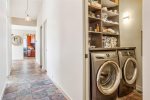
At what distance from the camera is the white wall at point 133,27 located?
303 cm

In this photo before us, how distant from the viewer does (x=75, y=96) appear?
7.45 feet

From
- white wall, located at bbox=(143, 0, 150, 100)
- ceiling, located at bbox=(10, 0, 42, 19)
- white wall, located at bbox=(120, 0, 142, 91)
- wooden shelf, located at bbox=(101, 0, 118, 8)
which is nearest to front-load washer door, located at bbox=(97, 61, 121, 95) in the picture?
Result: white wall, located at bbox=(120, 0, 142, 91)

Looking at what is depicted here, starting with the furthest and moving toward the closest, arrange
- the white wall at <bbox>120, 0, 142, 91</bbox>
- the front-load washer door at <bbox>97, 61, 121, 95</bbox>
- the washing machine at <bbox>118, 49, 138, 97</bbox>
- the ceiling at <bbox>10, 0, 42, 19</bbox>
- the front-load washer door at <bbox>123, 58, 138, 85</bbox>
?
1. the ceiling at <bbox>10, 0, 42, 19</bbox>
2. the white wall at <bbox>120, 0, 142, 91</bbox>
3. the front-load washer door at <bbox>123, 58, 138, 85</bbox>
4. the washing machine at <bbox>118, 49, 138, 97</bbox>
5. the front-load washer door at <bbox>97, 61, 121, 95</bbox>

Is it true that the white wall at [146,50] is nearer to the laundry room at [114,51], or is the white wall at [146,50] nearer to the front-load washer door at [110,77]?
the laundry room at [114,51]

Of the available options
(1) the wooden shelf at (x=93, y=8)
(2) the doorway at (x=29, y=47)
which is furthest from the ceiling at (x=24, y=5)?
(2) the doorway at (x=29, y=47)

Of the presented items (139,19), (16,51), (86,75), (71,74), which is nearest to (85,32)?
(86,75)

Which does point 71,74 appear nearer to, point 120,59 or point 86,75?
point 86,75

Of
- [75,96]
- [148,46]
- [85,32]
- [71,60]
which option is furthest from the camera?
[71,60]

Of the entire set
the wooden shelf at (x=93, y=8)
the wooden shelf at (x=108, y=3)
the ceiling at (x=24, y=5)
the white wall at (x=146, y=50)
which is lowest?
the white wall at (x=146, y=50)

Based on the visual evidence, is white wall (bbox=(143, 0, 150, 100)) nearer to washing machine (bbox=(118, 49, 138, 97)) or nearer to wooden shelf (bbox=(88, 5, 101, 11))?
washing machine (bbox=(118, 49, 138, 97))

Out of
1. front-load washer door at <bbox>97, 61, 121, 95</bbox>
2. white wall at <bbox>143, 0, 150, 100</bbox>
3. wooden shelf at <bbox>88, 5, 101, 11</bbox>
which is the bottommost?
front-load washer door at <bbox>97, 61, 121, 95</bbox>

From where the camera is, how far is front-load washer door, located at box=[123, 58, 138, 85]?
2714 mm

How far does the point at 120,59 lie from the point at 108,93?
0.73 meters

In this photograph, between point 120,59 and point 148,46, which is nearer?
point 148,46
